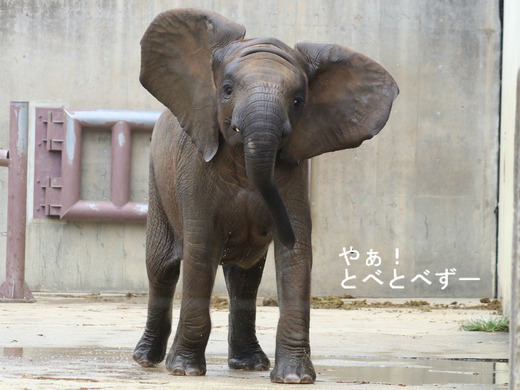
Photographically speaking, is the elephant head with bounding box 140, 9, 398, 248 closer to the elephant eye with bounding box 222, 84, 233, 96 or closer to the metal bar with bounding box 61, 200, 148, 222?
the elephant eye with bounding box 222, 84, 233, 96

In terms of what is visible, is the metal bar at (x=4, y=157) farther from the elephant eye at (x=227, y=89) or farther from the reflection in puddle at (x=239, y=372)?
the elephant eye at (x=227, y=89)

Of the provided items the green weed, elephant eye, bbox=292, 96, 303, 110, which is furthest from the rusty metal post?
elephant eye, bbox=292, 96, 303, 110

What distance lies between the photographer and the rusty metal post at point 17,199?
488 inches

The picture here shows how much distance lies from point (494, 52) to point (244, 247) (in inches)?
347

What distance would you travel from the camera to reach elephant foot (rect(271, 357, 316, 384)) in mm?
5605

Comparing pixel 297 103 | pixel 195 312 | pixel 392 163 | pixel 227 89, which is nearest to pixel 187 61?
pixel 227 89

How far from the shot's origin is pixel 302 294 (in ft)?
19.1

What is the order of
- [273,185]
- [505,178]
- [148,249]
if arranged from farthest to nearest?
[505,178] < [148,249] < [273,185]

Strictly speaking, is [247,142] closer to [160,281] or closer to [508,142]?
[160,281]

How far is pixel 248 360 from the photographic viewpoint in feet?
21.7

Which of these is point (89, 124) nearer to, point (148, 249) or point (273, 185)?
point (148, 249)

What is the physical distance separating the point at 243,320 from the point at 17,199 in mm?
6311

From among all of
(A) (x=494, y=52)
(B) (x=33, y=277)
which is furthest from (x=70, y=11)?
(A) (x=494, y=52)

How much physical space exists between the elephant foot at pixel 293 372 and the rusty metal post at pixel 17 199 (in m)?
7.23
